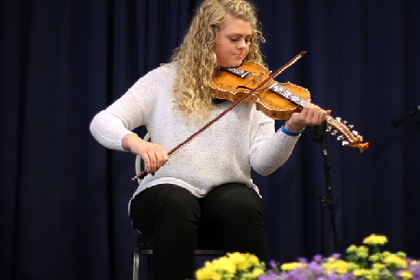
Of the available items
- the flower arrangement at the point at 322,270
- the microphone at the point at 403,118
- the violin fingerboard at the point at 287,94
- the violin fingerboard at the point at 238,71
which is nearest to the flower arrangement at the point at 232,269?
the flower arrangement at the point at 322,270

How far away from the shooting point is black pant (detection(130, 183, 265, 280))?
4.07 feet

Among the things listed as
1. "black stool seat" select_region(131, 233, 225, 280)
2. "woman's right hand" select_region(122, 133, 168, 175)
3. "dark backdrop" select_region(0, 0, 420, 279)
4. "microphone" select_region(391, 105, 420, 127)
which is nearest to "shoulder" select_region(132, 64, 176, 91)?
"woman's right hand" select_region(122, 133, 168, 175)

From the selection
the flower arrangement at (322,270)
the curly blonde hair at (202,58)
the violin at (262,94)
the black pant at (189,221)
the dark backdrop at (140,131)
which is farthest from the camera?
the dark backdrop at (140,131)

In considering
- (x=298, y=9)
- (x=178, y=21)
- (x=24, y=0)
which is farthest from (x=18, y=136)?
(x=298, y=9)

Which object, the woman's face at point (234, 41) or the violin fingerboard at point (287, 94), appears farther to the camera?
the woman's face at point (234, 41)

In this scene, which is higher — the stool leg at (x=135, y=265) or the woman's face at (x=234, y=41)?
the woman's face at (x=234, y=41)

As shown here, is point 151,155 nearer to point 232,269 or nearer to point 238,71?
point 238,71

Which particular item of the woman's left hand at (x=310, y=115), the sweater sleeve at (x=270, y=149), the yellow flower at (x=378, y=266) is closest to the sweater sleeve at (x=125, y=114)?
the sweater sleeve at (x=270, y=149)

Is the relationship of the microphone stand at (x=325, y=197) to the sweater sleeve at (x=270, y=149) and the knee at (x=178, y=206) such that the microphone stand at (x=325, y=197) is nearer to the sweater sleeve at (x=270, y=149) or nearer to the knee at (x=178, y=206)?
→ the sweater sleeve at (x=270, y=149)

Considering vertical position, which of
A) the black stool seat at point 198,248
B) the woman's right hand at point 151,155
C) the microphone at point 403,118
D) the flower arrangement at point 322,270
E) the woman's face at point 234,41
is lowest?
the black stool seat at point 198,248

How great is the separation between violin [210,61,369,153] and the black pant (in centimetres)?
25

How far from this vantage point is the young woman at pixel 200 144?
1289 millimetres

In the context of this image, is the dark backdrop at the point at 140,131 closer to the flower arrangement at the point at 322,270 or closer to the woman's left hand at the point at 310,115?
the woman's left hand at the point at 310,115

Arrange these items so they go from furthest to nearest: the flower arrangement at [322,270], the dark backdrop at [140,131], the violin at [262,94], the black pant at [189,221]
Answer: the dark backdrop at [140,131], the violin at [262,94], the black pant at [189,221], the flower arrangement at [322,270]
